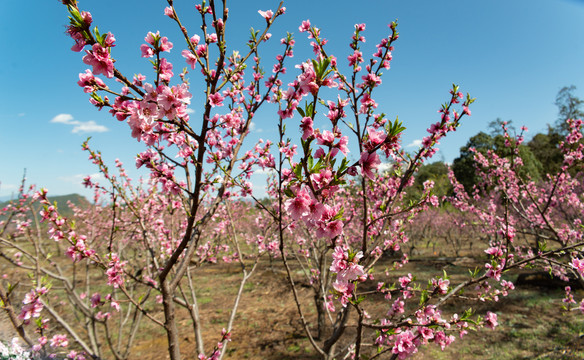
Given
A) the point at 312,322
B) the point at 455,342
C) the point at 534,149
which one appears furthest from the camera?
the point at 534,149

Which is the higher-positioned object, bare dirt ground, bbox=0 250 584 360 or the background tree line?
the background tree line

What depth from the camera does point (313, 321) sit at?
728cm

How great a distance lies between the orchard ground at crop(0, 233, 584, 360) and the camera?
Answer: 16.7 feet

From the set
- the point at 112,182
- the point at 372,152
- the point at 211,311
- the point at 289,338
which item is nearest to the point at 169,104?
the point at 372,152

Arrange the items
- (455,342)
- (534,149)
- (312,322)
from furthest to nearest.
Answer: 1. (534,149)
2. (312,322)
3. (455,342)

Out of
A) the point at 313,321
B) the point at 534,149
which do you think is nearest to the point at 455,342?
the point at 313,321

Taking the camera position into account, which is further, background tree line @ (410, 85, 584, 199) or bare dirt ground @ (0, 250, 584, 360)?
background tree line @ (410, 85, 584, 199)

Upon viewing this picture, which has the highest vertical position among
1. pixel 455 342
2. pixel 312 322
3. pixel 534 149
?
pixel 534 149

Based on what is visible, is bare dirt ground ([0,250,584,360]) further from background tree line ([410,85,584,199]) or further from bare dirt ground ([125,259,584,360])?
background tree line ([410,85,584,199])

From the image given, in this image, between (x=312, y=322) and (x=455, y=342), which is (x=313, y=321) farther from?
(x=455, y=342)

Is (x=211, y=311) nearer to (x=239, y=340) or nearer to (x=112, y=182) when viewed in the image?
(x=239, y=340)

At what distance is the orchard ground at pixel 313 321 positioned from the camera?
16.7 feet

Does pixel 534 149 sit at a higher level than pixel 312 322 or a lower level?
higher

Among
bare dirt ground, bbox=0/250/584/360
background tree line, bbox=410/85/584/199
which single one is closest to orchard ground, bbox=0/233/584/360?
bare dirt ground, bbox=0/250/584/360
